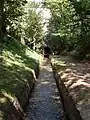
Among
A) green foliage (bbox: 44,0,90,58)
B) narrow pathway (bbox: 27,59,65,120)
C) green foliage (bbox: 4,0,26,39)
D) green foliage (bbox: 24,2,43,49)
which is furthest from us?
green foliage (bbox: 24,2,43,49)

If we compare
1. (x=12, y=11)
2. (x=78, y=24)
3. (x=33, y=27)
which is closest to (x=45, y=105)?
(x=12, y=11)

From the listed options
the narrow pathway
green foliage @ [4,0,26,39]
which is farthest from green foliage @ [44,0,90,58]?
the narrow pathway

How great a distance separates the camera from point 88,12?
84.3ft

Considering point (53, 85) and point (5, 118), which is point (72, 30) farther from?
point (5, 118)

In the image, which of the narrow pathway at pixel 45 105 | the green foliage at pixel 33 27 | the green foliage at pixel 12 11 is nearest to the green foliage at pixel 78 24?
the green foliage at pixel 12 11

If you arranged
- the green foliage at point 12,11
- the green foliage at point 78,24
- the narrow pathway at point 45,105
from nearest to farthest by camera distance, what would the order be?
the narrow pathway at point 45,105
the green foliage at point 78,24
the green foliage at point 12,11

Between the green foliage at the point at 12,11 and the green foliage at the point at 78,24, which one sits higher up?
the green foliage at the point at 12,11

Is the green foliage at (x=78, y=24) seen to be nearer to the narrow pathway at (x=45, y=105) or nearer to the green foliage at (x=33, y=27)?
the narrow pathway at (x=45, y=105)

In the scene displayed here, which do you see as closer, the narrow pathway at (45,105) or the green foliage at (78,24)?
the narrow pathway at (45,105)

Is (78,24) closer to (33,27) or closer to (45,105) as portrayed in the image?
(45,105)

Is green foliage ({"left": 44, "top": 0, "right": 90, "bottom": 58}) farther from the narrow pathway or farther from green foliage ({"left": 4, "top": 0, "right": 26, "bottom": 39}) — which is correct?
the narrow pathway

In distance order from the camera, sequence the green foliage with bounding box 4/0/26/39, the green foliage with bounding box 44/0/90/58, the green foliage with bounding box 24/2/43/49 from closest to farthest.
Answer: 1. the green foliage with bounding box 44/0/90/58
2. the green foliage with bounding box 4/0/26/39
3. the green foliage with bounding box 24/2/43/49

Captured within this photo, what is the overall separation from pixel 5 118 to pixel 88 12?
19.7 meters

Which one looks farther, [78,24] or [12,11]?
[78,24]
